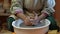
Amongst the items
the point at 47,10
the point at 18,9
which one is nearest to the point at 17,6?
the point at 18,9

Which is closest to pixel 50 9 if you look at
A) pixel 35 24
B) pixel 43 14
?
pixel 43 14

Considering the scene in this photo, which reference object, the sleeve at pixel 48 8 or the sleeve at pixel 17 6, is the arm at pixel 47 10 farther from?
the sleeve at pixel 17 6

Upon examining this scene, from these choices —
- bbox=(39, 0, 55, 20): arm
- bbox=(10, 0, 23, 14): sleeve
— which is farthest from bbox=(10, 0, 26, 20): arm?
bbox=(39, 0, 55, 20): arm

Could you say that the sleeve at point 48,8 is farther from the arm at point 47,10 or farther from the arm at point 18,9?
the arm at point 18,9

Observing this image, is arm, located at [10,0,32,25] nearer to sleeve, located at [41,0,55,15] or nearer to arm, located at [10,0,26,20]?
arm, located at [10,0,26,20]

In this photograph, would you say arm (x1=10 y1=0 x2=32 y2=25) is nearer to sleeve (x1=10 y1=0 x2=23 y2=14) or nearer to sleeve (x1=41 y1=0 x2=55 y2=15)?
sleeve (x1=10 y1=0 x2=23 y2=14)

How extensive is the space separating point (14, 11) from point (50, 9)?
29cm

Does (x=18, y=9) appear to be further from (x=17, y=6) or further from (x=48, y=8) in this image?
(x=48, y=8)

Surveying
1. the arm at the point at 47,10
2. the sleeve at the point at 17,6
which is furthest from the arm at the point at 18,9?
the arm at the point at 47,10

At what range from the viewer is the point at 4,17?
1.60 meters

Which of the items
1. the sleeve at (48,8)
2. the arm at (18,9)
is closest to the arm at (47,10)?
the sleeve at (48,8)

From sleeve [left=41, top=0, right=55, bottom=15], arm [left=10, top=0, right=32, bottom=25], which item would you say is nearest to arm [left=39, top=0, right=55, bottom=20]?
sleeve [left=41, top=0, right=55, bottom=15]

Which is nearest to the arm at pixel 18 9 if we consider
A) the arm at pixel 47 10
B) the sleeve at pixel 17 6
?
the sleeve at pixel 17 6

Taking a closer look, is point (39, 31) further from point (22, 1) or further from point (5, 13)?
point (5, 13)
